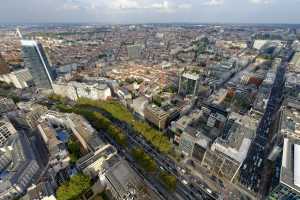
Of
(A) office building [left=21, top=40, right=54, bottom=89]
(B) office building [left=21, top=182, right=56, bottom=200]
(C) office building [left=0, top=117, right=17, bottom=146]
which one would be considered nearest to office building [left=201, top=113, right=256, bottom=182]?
(B) office building [left=21, top=182, right=56, bottom=200]

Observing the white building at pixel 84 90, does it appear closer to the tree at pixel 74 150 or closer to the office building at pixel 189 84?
the tree at pixel 74 150

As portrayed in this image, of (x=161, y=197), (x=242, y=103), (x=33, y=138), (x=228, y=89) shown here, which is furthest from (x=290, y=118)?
(x=33, y=138)

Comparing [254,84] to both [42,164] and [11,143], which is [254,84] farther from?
[11,143]

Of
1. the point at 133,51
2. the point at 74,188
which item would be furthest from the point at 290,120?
the point at 133,51

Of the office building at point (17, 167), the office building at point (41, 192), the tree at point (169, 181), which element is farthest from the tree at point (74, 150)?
the tree at point (169, 181)

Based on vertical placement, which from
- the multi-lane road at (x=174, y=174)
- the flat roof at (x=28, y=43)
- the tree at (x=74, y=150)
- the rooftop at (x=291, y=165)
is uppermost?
the flat roof at (x=28, y=43)

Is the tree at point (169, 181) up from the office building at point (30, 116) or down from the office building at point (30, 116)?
down

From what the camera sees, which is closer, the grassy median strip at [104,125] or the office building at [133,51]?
the grassy median strip at [104,125]
